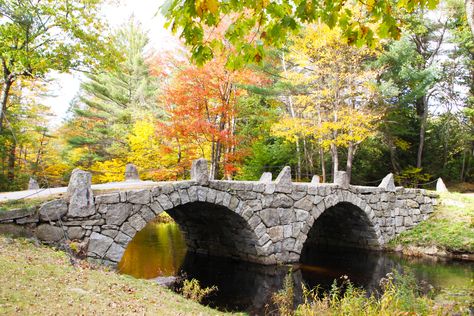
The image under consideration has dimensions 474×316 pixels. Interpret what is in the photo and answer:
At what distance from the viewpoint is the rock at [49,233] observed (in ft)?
22.5

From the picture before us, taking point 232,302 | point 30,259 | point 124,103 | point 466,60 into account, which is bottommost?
point 232,302

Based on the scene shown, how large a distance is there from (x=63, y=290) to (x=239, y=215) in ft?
19.8

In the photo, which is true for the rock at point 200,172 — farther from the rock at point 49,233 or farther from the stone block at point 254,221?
the rock at point 49,233

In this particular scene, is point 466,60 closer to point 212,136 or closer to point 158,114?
point 212,136

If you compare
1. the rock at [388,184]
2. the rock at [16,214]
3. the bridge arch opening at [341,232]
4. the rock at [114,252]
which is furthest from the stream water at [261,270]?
the rock at [16,214]

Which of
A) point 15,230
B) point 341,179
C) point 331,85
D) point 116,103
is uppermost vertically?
point 116,103

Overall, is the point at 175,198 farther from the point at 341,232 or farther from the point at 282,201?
the point at 341,232

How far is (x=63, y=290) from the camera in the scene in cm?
456

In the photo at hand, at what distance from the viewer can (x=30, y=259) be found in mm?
5383

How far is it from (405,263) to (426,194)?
433 centimetres

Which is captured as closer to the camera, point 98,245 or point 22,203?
point 22,203

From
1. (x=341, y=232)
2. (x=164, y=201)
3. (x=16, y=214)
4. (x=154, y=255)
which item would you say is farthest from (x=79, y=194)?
(x=341, y=232)

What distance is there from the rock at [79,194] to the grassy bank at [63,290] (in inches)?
39.9

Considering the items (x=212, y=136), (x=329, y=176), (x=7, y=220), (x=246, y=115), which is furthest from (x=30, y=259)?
(x=329, y=176)
